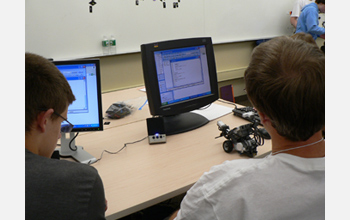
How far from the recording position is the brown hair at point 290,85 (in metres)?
0.73

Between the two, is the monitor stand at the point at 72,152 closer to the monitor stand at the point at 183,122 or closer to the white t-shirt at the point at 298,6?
the monitor stand at the point at 183,122

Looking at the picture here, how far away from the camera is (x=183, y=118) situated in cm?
185

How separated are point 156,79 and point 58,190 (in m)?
0.99

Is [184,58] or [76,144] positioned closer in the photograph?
[76,144]

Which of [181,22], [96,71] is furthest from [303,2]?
[96,71]

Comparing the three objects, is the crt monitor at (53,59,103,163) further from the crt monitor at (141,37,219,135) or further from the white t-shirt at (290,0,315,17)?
the white t-shirt at (290,0,315,17)

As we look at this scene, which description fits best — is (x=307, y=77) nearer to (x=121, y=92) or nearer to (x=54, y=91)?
(x=54, y=91)

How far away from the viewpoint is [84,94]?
4.60 feet

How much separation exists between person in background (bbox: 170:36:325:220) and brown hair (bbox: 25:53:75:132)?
504mm

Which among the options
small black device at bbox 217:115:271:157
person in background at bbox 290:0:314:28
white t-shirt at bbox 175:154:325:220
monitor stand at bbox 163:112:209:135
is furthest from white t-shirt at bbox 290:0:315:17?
white t-shirt at bbox 175:154:325:220

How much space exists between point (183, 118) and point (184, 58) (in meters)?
0.37

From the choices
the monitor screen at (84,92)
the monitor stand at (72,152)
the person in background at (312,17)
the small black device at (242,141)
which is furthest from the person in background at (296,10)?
the monitor stand at (72,152)

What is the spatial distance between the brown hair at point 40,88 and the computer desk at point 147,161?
1.41 feet

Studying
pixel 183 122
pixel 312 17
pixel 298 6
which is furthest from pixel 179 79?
pixel 298 6
